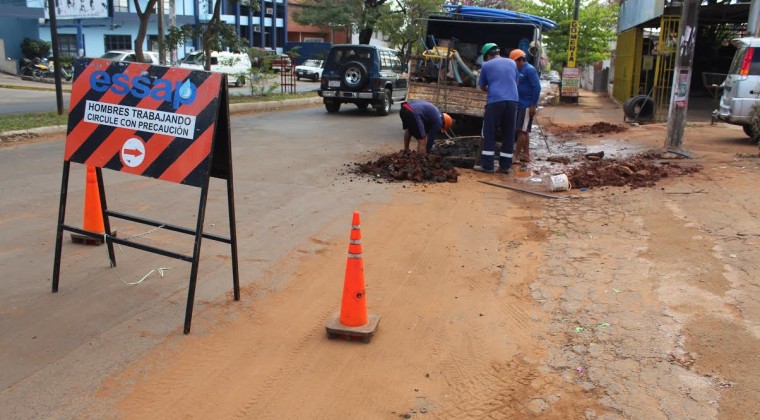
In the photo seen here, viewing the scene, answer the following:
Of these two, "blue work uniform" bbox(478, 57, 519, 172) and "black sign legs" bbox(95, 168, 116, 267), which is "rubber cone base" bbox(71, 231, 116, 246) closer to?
"black sign legs" bbox(95, 168, 116, 267)

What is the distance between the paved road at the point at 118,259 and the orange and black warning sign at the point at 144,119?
103 cm

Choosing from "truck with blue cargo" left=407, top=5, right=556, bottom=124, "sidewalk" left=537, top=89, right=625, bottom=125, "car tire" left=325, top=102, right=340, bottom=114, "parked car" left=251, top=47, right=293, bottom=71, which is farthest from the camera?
"parked car" left=251, top=47, right=293, bottom=71

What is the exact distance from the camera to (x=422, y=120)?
1002 centimetres

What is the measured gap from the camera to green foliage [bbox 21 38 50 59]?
33.4 metres

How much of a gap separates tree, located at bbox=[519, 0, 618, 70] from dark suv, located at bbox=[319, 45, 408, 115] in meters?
15.3

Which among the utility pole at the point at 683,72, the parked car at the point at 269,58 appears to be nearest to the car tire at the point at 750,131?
the utility pole at the point at 683,72

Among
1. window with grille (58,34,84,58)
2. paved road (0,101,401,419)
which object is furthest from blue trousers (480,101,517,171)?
window with grille (58,34,84,58)

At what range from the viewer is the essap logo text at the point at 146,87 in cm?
420

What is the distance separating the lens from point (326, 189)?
28.7 ft

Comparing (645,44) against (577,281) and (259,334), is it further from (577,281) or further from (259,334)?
(259,334)

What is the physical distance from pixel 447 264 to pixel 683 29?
7.90 m

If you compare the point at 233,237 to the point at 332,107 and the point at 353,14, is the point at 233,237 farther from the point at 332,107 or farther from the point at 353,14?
the point at 353,14

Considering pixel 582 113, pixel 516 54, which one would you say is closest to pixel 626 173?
pixel 516 54

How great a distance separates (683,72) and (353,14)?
22.8 metres
